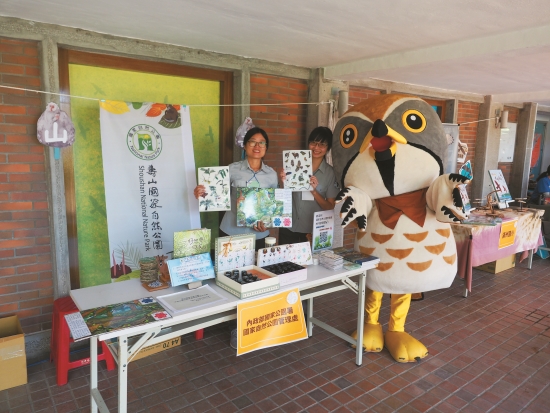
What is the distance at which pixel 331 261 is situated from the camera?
2.79 m

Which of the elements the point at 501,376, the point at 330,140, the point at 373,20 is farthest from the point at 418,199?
the point at 501,376

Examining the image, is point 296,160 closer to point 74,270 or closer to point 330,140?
point 330,140

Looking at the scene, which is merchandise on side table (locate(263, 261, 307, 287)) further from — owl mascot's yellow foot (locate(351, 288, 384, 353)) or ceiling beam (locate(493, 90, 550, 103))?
ceiling beam (locate(493, 90, 550, 103))

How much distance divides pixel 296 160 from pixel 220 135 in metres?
1.02

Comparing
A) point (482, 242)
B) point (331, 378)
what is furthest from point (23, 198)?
point (482, 242)

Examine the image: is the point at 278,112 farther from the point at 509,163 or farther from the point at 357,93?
the point at 509,163

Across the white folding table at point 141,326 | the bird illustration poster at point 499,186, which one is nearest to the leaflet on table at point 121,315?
the white folding table at point 141,326

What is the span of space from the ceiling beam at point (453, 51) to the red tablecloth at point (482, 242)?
72.4 inches

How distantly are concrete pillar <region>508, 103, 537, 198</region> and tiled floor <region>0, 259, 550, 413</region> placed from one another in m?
4.35

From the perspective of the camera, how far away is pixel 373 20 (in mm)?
2641

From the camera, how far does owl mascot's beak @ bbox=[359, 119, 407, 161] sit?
267 centimetres

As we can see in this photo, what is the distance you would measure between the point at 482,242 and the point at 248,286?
3153 millimetres

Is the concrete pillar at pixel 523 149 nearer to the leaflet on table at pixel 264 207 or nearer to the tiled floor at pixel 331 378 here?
the tiled floor at pixel 331 378

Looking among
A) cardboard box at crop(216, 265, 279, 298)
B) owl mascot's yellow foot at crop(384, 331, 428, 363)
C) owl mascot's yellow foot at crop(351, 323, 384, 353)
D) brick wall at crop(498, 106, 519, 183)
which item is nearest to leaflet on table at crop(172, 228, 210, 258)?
cardboard box at crop(216, 265, 279, 298)
